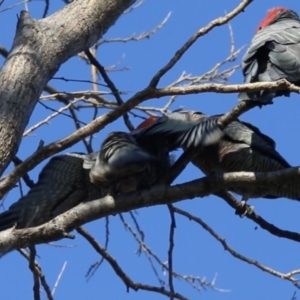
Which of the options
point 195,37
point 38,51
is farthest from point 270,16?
point 38,51

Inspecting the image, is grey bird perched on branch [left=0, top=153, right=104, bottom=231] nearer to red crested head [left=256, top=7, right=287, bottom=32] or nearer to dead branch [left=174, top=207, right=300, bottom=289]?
dead branch [left=174, top=207, right=300, bottom=289]

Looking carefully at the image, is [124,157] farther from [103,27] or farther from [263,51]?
[263,51]

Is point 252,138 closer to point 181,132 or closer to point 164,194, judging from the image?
point 181,132

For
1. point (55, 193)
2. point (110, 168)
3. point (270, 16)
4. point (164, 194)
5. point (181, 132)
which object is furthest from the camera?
point (270, 16)

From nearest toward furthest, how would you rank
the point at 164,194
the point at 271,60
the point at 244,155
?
1. the point at 164,194
2. the point at 271,60
3. the point at 244,155

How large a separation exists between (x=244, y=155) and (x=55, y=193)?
0.98 metres

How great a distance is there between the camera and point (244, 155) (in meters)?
3.59

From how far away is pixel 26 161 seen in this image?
2643mm

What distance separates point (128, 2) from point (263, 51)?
2.27ft

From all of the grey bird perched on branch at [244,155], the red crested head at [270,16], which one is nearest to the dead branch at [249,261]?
the grey bird perched on branch at [244,155]

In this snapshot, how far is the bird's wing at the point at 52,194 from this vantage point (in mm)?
3074

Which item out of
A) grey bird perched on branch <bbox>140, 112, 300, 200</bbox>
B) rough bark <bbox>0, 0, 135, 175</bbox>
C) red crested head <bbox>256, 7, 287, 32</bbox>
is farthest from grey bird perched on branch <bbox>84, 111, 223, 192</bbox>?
red crested head <bbox>256, 7, 287, 32</bbox>

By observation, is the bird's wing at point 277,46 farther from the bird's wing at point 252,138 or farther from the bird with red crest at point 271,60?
the bird's wing at point 252,138

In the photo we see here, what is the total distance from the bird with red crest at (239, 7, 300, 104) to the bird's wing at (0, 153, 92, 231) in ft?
2.68
